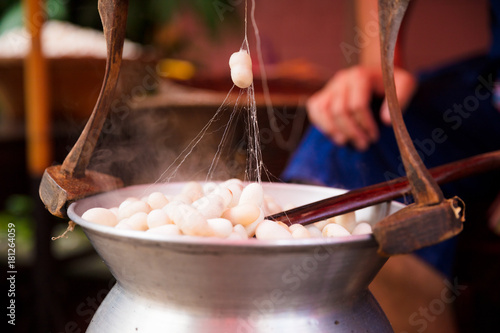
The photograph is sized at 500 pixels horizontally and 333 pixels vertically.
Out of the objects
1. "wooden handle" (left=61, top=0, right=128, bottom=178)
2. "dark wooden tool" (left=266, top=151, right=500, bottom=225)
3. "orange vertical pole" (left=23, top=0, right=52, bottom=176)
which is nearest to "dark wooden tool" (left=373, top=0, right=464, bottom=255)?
"dark wooden tool" (left=266, top=151, right=500, bottom=225)

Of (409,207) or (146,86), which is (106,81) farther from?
(146,86)

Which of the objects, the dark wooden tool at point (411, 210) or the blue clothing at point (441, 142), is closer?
the dark wooden tool at point (411, 210)

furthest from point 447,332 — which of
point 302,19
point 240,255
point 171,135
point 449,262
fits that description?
point 302,19

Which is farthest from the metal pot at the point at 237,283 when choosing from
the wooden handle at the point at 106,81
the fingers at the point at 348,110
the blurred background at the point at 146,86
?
the fingers at the point at 348,110

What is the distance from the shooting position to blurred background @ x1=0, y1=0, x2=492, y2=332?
203 cm

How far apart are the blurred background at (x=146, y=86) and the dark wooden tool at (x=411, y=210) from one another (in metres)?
0.61

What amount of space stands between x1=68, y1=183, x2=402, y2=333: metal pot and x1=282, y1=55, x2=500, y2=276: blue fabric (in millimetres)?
1169

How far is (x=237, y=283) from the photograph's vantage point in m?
0.66

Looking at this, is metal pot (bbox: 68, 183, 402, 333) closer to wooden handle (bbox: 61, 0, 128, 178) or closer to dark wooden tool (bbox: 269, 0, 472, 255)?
dark wooden tool (bbox: 269, 0, 472, 255)

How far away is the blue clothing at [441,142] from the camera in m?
1.82

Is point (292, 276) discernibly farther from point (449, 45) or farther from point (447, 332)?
point (449, 45)

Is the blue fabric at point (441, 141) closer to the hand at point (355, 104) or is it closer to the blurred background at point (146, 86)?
the hand at point (355, 104)

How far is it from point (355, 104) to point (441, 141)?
446 mm

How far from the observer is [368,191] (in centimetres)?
83
